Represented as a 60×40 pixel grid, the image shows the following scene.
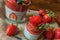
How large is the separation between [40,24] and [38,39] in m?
0.15

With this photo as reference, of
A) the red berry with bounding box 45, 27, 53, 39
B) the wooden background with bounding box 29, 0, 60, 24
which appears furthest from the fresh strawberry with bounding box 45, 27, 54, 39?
the wooden background with bounding box 29, 0, 60, 24

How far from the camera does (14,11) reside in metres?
1.30

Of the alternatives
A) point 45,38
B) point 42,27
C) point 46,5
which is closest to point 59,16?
point 46,5

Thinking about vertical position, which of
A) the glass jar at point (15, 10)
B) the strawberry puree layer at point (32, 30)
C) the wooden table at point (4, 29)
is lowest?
the wooden table at point (4, 29)

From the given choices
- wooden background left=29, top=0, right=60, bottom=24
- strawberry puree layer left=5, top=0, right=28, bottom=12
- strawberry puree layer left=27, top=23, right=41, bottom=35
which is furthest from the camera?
wooden background left=29, top=0, right=60, bottom=24

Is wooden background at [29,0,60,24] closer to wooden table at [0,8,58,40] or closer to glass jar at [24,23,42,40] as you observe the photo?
wooden table at [0,8,58,40]

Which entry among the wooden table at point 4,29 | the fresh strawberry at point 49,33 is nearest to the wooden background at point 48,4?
the wooden table at point 4,29

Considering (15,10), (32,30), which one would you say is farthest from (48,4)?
(32,30)

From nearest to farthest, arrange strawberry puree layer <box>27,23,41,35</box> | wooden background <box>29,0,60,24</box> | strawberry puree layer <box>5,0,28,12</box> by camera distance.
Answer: strawberry puree layer <box>27,23,41,35</box>, strawberry puree layer <box>5,0,28,12</box>, wooden background <box>29,0,60,24</box>

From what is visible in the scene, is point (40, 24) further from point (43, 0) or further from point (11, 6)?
point (43, 0)

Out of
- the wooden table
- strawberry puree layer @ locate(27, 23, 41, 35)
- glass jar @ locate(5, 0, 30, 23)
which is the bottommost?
the wooden table

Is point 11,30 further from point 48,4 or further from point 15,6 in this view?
point 48,4

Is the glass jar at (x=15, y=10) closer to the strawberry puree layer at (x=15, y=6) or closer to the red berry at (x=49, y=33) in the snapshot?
the strawberry puree layer at (x=15, y=6)

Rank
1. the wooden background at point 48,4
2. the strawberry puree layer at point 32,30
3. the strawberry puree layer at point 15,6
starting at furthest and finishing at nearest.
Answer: the wooden background at point 48,4 < the strawberry puree layer at point 15,6 < the strawberry puree layer at point 32,30
